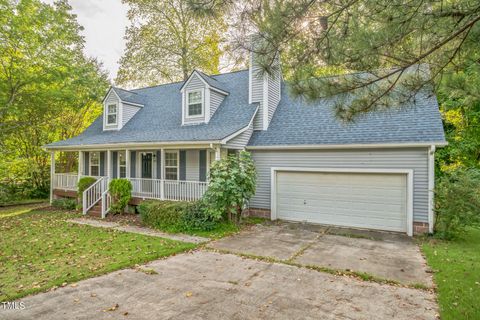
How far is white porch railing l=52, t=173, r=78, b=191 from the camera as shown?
1341 cm

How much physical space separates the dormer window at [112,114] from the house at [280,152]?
0.07 meters

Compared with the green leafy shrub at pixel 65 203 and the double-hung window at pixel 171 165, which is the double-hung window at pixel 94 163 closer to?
the green leafy shrub at pixel 65 203

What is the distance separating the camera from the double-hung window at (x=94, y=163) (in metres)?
14.4

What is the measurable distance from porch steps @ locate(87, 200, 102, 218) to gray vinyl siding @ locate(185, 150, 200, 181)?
3.71m

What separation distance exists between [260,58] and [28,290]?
202 inches

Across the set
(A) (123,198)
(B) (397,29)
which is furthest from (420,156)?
(A) (123,198)

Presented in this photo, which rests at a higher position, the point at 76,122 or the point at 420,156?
the point at 76,122

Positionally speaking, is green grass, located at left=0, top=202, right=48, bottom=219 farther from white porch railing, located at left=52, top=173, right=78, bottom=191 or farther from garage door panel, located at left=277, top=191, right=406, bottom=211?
garage door panel, located at left=277, top=191, right=406, bottom=211

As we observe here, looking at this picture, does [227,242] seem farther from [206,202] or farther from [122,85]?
[122,85]

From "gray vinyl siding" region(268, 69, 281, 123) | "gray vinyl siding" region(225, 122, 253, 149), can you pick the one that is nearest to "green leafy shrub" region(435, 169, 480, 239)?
"gray vinyl siding" region(225, 122, 253, 149)

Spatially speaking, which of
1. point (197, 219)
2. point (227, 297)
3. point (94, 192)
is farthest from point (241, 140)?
point (227, 297)

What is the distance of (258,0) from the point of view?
3.83m

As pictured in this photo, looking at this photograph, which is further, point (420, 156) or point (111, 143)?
point (111, 143)

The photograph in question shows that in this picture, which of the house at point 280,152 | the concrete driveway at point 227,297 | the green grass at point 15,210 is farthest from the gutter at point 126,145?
the concrete driveway at point 227,297
